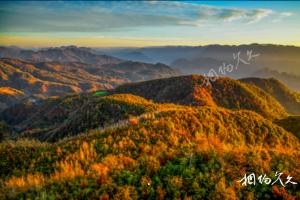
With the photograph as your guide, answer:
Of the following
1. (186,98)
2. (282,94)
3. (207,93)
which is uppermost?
(207,93)

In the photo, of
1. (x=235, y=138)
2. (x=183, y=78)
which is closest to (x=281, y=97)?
(x=183, y=78)

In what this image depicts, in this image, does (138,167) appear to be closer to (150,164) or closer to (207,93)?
(150,164)

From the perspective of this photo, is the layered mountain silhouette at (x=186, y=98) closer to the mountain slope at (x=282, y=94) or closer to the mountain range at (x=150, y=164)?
the mountain slope at (x=282, y=94)

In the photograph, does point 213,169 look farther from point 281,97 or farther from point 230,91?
point 281,97

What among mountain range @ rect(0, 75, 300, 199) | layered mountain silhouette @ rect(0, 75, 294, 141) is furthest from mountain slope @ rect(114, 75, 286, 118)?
mountain range @ rect(0, 75, 300, 199)

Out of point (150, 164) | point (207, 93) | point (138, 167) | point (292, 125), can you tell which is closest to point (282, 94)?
point (207, 93)

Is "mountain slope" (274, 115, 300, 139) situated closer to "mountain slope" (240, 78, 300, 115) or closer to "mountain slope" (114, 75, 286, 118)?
"mountain slope" (114, 75, 286, 118)

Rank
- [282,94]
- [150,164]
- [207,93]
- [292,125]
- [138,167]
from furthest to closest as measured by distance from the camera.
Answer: [282,94], [207,93], [292,125], [150,164], [138,167]
